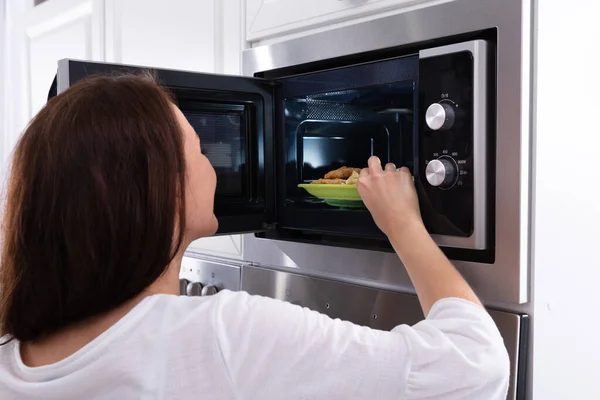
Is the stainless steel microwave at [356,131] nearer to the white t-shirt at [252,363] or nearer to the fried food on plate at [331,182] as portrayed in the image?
the fried food on plate at [331,182]

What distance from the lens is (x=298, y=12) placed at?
1098mm

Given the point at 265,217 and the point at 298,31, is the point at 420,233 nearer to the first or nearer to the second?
the point at 265,217

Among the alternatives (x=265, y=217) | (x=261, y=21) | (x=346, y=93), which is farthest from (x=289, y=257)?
(x=261, y=21)

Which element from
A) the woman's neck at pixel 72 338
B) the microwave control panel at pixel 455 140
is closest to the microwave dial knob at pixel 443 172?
the microwave control panel at pixel 455 140

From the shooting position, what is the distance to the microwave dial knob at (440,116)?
2.63ft

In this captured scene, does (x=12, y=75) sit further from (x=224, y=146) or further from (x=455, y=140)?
(x=455, y=140)

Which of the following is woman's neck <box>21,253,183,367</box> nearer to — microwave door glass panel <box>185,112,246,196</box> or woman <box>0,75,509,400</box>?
woman <box>0,75,509,400</box>

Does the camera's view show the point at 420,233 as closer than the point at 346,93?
Yes

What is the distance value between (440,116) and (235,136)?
1.18 ft

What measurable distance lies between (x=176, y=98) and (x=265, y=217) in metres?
0.24

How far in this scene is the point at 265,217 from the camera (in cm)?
106

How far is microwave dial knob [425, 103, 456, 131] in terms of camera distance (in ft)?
2.63

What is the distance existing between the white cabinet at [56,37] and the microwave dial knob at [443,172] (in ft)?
3.70

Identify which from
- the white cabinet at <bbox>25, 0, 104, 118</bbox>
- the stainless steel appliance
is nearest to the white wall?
the stainless steel appliance
